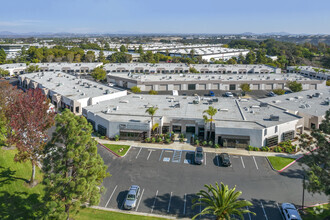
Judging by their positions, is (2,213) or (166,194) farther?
(166,194)

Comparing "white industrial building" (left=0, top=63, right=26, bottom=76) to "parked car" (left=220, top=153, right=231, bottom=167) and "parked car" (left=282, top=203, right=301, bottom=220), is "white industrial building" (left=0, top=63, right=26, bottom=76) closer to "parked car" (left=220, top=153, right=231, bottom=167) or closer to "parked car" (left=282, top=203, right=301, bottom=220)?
"parked car" (left=220, top=153, right=231, bottom=167)

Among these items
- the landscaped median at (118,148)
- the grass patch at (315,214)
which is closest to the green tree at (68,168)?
the landscaped median at (118,148)

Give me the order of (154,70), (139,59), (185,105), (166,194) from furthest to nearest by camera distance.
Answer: (139,59) < (154,70) < (185,105) < (166,194)

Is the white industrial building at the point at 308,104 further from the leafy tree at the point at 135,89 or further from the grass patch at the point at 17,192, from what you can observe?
the grass patch at the point at 17,192

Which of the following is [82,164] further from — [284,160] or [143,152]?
[284,160]

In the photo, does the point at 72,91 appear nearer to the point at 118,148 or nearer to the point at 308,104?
the point at 118,148

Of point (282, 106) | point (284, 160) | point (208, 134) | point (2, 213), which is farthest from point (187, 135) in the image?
point (2, 213)
